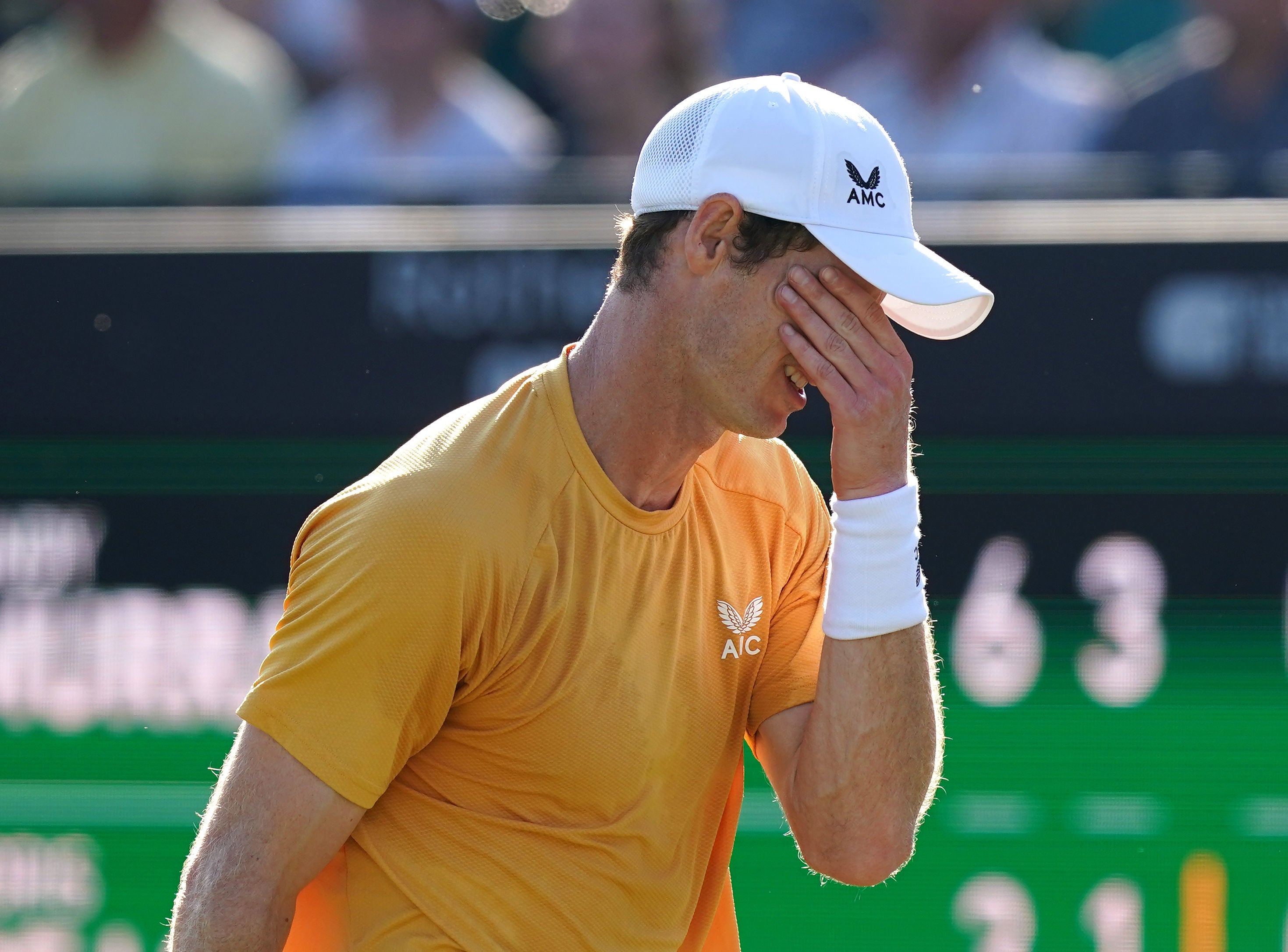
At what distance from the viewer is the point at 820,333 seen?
1.73 m

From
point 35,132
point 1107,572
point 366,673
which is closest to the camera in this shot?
point 366,673

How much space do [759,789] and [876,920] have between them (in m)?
0.36

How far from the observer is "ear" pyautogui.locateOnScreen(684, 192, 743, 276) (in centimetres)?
171

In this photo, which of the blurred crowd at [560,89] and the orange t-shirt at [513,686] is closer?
the orange t-shirt at [513,686]

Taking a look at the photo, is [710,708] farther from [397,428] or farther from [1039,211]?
[1039,211]

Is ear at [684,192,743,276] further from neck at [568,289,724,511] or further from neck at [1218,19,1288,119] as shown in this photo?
neck at [1218,19,1288,119]

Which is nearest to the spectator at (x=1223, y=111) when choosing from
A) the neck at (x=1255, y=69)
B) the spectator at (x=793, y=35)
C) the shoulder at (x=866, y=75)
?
the neck at (x=1255, y=69)

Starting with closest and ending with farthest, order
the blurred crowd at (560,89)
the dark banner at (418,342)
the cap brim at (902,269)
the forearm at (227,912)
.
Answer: the forearm at (227,912) → the cap brim at (902,269) → the dark banner at (418,342) → the blurred crowd at (560,89)

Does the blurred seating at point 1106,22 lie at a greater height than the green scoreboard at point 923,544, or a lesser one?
greater

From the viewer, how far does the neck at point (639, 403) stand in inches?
69.7

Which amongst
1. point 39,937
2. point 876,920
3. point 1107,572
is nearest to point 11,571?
point 39,937

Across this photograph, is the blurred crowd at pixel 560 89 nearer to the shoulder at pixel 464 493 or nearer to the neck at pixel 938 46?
the neck at pixel 938 46

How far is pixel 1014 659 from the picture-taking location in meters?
3.19

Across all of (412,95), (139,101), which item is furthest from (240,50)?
(412,95)
